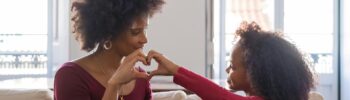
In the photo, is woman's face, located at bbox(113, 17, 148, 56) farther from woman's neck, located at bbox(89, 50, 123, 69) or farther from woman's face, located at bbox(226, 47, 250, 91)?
woman's face, located at bbox(226, 47, 250, 91)

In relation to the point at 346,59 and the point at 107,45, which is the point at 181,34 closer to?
the point at 346,59

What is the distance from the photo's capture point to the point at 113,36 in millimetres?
1423

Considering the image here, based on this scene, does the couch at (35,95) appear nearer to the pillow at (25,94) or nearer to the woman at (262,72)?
the pillow at (25,94)

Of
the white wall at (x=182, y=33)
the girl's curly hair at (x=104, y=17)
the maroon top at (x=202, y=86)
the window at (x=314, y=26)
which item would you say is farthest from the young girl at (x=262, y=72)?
the window at (x=314, y=26)

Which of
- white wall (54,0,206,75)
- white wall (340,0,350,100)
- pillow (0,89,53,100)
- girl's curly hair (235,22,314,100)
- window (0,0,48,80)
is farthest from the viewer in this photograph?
window (0,0,48,80)

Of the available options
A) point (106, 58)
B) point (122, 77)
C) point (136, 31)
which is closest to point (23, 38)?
point (106, 58)

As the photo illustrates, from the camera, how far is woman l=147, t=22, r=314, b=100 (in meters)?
1.39

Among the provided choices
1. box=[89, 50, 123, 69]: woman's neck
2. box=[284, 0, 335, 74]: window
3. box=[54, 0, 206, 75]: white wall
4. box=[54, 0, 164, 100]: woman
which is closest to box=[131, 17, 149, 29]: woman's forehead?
box=[54, 0, 164, 100]: woman

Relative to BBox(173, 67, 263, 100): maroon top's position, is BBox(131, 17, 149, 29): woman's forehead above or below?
above

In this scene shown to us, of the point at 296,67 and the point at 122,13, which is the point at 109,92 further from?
the point at 296,67

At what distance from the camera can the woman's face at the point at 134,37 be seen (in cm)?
139

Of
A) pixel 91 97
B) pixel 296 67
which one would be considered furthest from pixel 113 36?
pixel 296 67

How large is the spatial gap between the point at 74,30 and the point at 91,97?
20cm

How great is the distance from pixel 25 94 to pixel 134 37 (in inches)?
40.4
